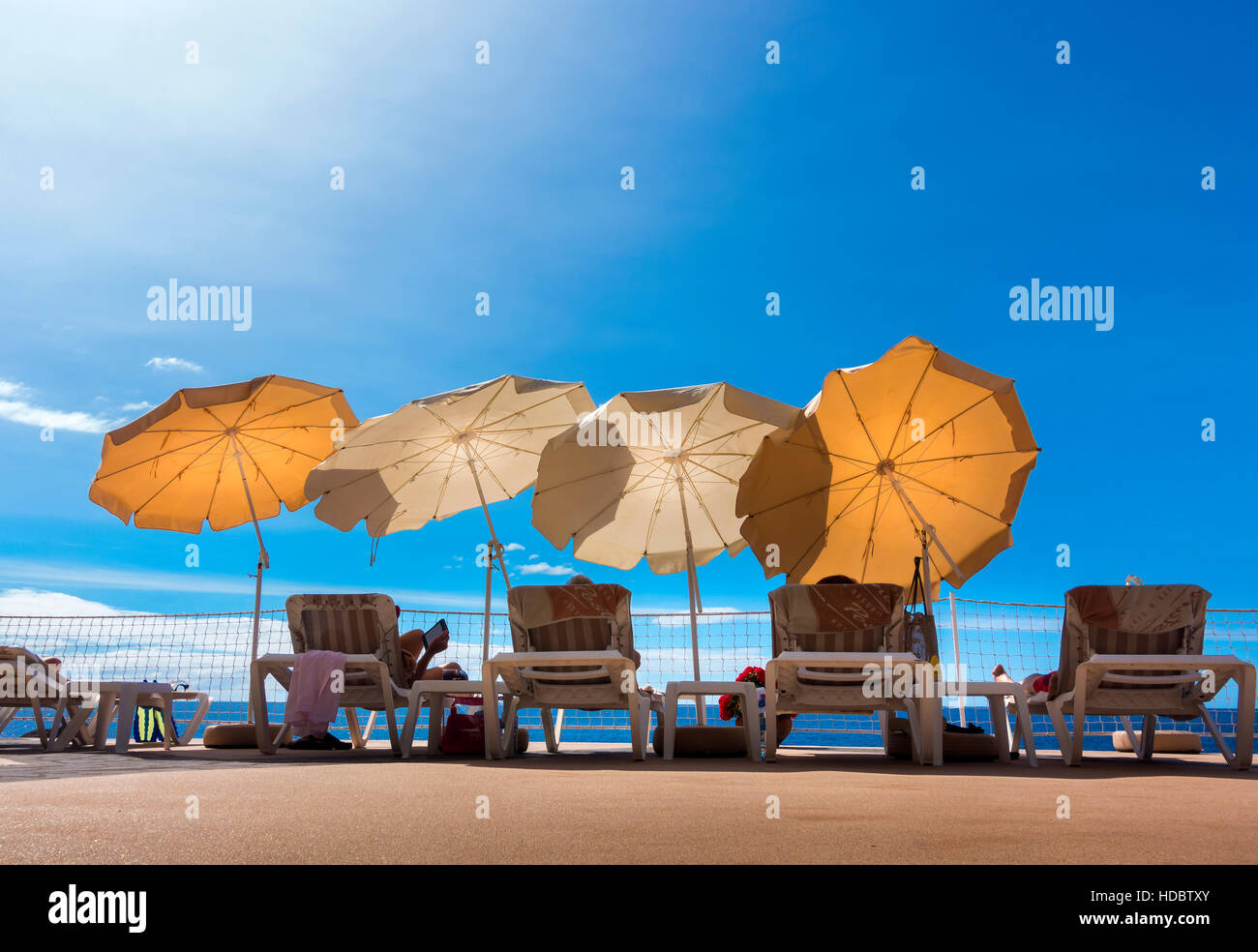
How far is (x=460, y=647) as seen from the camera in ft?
Result: 34.1

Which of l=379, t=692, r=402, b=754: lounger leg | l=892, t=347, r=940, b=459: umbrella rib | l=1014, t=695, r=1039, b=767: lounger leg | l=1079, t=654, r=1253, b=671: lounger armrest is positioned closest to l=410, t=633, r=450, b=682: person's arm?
l=379, t=692, r=402, b=754: lounger leg

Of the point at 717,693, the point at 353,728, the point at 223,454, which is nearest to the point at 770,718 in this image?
the point at 717,693

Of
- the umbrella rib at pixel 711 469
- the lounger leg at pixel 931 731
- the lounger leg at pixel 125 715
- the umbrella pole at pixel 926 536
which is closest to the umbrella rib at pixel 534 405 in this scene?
the umbrella rib at pixel 711 469

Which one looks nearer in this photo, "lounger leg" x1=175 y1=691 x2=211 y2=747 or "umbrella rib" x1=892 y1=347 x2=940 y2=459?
"umbrella rib" x1=892 y1=347 x2=940 y2=459

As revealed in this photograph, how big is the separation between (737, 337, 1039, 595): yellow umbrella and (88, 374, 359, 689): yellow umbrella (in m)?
4.61

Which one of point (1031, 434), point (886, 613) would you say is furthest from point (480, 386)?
point (1031, 434)

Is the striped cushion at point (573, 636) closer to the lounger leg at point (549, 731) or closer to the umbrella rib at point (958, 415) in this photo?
the lounger leg at point (549, 731)

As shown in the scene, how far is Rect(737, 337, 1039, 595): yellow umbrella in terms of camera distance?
638cm

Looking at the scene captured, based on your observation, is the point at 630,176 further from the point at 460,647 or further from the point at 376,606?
the point at 460,647

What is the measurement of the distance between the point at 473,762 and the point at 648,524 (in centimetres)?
345

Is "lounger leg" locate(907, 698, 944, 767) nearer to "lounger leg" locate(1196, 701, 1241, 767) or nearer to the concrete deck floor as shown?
the concrete deck floor

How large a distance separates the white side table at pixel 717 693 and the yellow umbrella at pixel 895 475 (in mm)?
1434

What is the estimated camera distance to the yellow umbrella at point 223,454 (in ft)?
27.0

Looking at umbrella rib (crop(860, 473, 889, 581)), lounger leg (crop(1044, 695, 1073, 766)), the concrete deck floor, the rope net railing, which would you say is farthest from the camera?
the rope net railing
